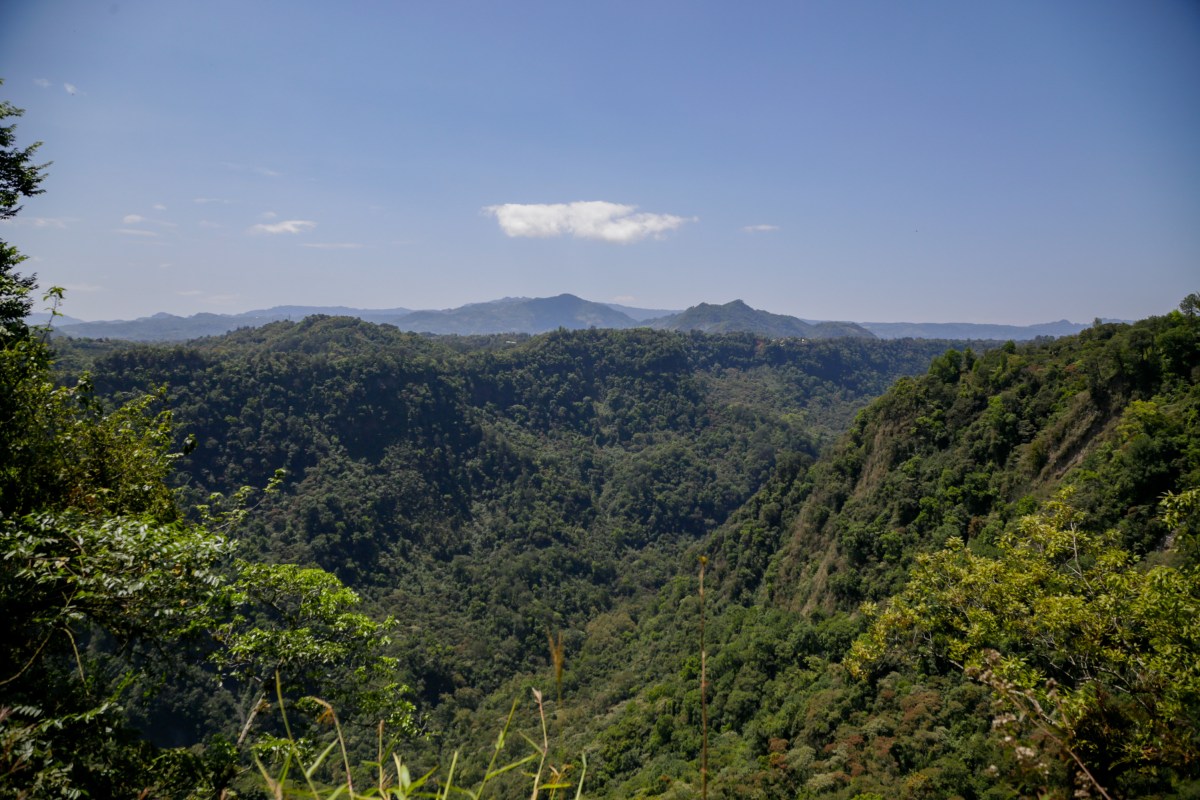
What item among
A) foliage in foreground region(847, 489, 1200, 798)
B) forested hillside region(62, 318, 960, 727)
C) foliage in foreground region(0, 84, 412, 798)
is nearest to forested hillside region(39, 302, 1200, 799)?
foliage in foreground region(847, 489, 1200, 798)

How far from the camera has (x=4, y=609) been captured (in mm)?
6121

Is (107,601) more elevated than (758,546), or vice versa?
(107,601)

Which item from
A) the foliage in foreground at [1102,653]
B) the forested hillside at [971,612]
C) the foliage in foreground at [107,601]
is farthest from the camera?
the forested hillside at [971,612]

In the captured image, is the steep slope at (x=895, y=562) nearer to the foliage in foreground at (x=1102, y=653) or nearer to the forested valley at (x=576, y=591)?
the forested valley at (x=576, y=591)

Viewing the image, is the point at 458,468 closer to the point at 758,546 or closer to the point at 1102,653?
the point at 758,546

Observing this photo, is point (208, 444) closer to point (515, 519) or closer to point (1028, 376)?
point (515, 519)

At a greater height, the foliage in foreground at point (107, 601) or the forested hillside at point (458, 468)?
the foliage in foreground at point (107, 601)

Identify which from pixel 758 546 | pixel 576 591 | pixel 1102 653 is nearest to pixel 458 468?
pixel 576 591

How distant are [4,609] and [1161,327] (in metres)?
42.5

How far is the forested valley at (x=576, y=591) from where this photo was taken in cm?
651

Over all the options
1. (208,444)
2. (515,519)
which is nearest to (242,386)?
(208,444)

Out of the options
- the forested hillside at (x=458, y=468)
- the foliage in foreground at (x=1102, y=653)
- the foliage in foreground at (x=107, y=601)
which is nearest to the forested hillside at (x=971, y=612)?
the foliage in foreground at (x=1102, y=653)

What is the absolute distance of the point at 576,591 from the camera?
3497 inches

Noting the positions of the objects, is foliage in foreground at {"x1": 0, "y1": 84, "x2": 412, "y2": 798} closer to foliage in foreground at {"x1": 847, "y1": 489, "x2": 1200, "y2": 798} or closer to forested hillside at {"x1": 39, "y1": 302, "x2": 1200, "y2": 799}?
forested hillside at {"x1": 39, "y1": 302, "x2": 1200, "y2": 799}
